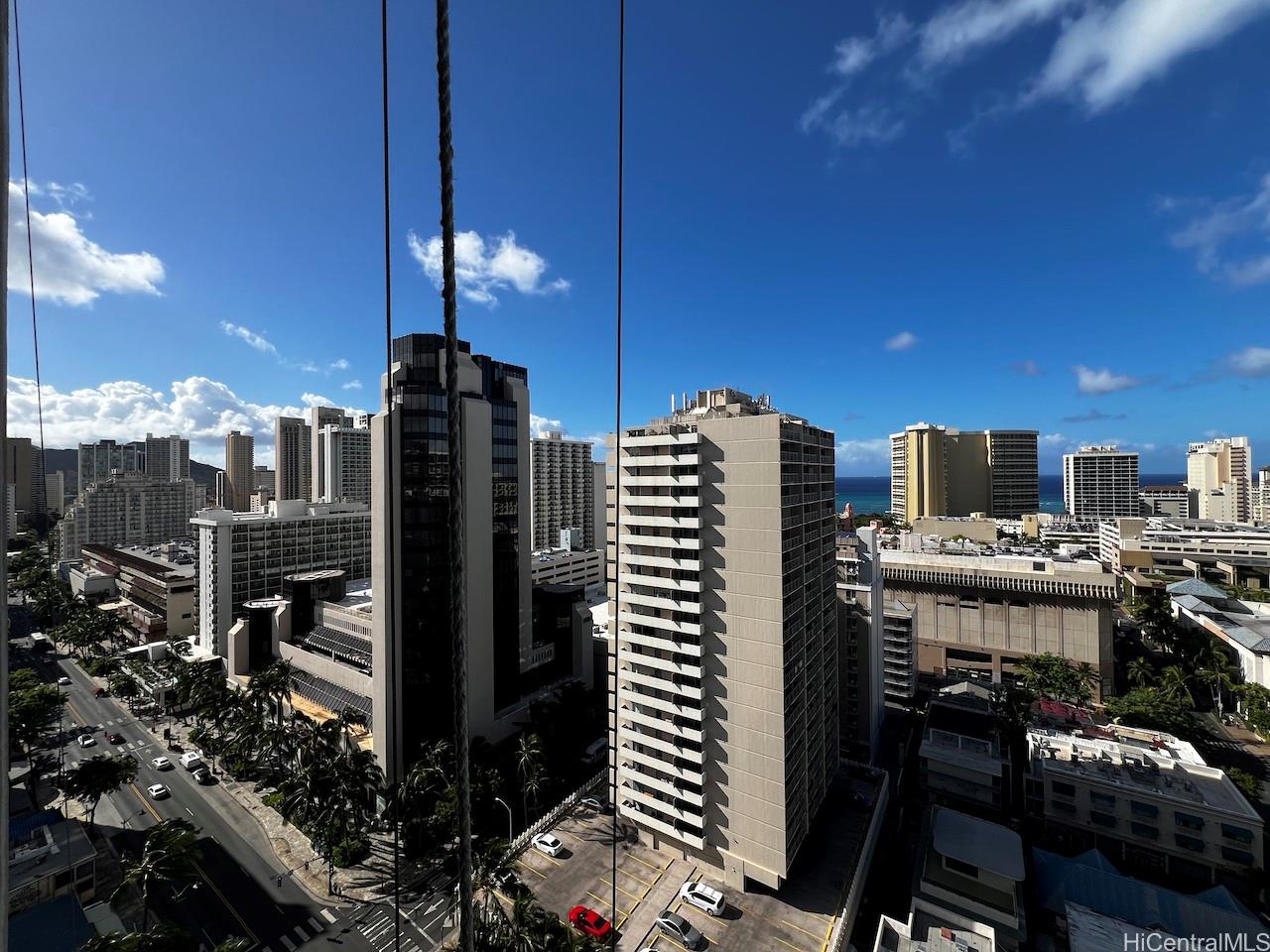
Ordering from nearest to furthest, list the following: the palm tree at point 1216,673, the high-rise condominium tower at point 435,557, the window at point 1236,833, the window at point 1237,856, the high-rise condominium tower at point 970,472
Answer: the window at point 1237,856
the window at point 1236,833
the high-rise condominium tower at point 435,557
the palm tree at point 1216,673
the high-rise condominium tower at point 970,472

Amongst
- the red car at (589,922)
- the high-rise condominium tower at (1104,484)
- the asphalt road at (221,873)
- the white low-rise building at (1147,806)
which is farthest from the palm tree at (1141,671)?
the high-rise condominium tower at (1104,484)

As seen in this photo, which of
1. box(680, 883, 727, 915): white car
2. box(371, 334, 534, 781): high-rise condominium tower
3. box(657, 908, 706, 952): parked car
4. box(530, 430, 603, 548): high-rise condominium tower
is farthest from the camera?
box(530, 430, 603, 548): high-rise condominium tower

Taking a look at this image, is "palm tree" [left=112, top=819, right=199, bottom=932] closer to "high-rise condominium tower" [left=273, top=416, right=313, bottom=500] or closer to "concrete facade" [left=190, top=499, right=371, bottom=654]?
"concrete facade" [left=190, top=499, right=371, bottom=654]

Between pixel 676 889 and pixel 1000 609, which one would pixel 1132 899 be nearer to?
pixel 676 889

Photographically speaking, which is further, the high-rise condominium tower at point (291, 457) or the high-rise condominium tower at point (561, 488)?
the high-rise condominium tower at point (291, 457)

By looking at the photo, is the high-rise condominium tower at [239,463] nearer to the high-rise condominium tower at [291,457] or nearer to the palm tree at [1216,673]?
the high-rise condominium tower at [291,457]

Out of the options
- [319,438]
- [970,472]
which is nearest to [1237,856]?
[970,472]

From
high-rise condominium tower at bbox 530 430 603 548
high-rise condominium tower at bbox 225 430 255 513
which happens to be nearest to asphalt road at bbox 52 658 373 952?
high-rise condominium tower at bbox 530 430 603 548
